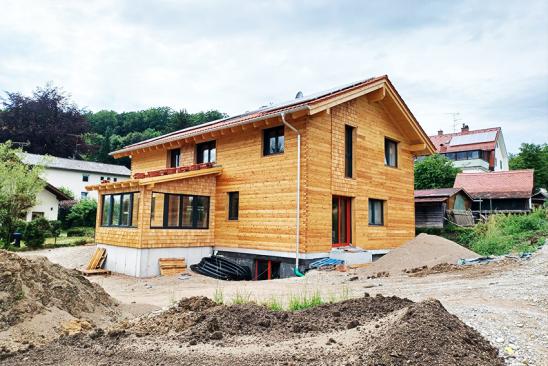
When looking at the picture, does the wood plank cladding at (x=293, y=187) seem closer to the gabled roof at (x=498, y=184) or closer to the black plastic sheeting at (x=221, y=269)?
the black plastic sheeting at (x=221, y=269)

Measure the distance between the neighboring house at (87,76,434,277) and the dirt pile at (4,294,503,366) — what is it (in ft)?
23.0

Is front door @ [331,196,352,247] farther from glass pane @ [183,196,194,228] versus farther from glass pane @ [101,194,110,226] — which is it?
glass pane @ [101,194,110,226]

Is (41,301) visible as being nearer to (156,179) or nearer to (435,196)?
(156,179)

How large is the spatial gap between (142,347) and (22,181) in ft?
59.4

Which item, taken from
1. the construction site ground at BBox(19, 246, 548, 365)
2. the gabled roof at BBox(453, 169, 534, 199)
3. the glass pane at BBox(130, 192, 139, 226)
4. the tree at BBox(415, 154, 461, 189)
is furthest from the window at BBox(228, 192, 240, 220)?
the gabled roof at BBox(453, 169, 534, 199)

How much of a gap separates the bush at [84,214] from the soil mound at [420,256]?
22.6m

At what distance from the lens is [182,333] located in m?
4.87

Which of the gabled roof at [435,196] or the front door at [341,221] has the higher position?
the gabled roof at [435,196]

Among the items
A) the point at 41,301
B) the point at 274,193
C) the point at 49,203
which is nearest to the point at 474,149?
the point at 274,193

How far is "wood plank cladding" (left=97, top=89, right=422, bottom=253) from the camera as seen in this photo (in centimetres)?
1267

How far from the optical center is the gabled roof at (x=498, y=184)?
30.9m

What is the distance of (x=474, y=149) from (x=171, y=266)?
40370mm

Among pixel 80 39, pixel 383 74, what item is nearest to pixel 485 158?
pixel 383 74

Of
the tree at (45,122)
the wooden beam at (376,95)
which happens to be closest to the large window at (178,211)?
the wooden beam at (376,95)
